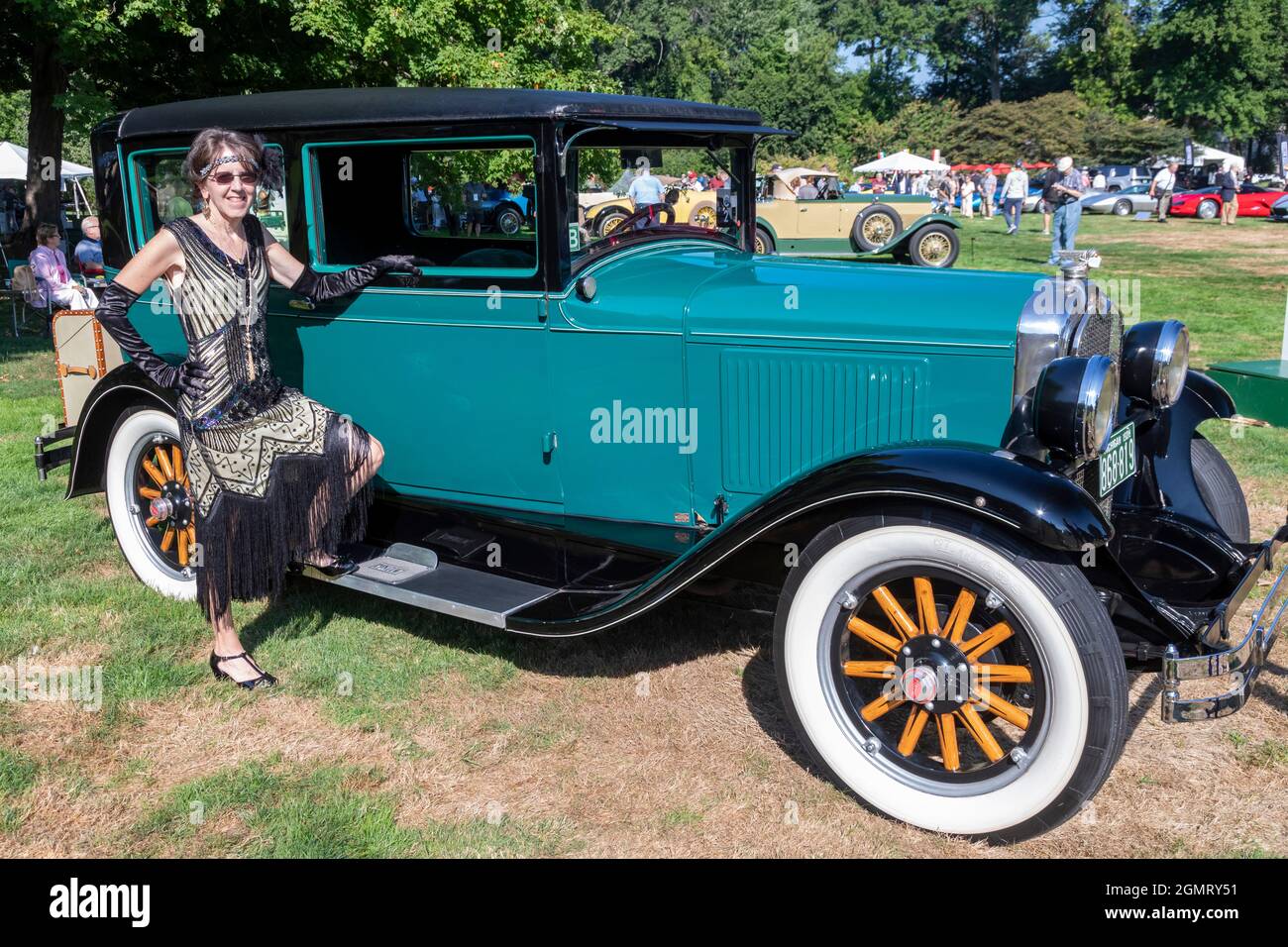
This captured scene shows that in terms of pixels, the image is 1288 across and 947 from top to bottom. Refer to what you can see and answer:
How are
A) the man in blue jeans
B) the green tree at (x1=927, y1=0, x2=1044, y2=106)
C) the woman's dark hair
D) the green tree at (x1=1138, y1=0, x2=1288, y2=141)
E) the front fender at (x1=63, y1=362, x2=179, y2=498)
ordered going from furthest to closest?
1. the green tree at (x1=927, y1=0, x2=1044, y2=106)
2. the green tree at (x1=1138, y1=0, x2=1288, y2=141)
3. the man in blue jeans
4. the front fender at (x1=63, y1=362, x2=179, y2=498)
5. the woman's dark hair

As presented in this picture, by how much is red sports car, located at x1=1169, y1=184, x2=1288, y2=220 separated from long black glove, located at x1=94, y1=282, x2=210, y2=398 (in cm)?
3060

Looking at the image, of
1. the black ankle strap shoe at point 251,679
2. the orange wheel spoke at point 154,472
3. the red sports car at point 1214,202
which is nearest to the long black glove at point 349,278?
the orange wheel spoke at point 154,472

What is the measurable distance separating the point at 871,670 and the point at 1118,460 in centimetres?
104

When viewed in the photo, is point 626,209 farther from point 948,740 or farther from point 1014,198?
point 1014,198

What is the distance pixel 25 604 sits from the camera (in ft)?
14.3

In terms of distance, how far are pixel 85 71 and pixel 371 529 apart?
10.1 meters

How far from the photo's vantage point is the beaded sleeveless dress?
133 inches

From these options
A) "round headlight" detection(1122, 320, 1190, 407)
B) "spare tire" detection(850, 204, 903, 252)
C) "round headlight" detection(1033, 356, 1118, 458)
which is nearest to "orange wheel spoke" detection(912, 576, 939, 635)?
"round headlight" detection(1033, 356, 1118, 458)

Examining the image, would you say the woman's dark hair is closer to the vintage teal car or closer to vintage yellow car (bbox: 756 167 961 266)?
the vintage teal car

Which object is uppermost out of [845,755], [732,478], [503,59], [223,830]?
[503,59]

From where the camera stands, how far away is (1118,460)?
10.3 ft

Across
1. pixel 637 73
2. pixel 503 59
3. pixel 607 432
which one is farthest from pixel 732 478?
pixel 637 73

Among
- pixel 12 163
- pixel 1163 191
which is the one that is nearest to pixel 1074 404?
pixel 12 163

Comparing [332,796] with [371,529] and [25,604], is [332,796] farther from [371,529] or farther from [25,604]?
[25,604]
